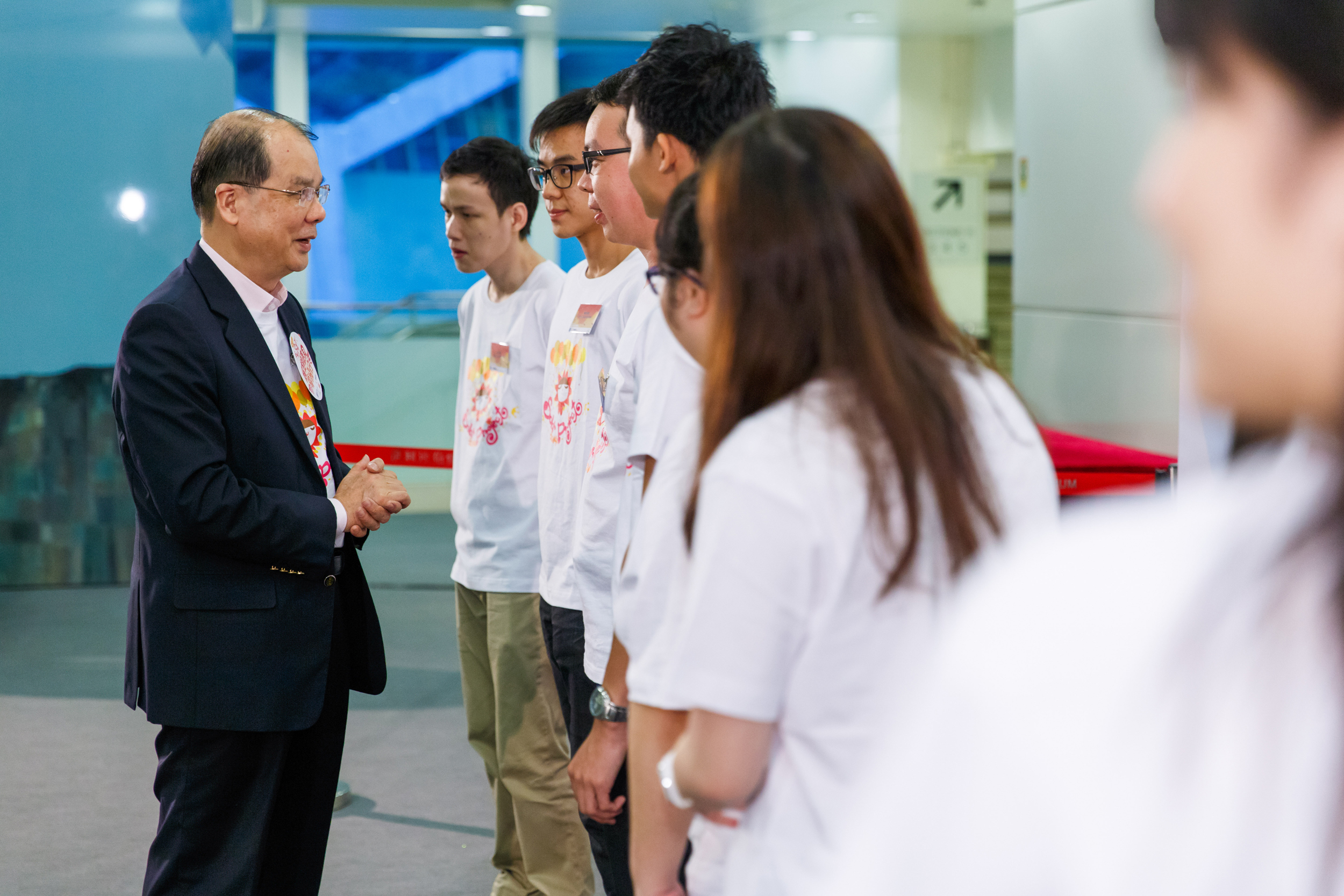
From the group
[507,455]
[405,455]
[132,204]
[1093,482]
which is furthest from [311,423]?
[132,204]

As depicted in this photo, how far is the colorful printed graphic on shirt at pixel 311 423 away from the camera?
231 cm

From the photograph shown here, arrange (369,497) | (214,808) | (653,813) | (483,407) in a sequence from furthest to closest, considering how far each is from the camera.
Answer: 1. (483,407)
2. (369,497)
3. (214,808)
4. (653,813)

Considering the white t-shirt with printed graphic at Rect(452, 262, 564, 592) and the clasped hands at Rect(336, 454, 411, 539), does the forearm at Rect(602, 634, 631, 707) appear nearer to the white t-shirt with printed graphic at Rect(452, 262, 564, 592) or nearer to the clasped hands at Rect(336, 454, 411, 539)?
the clasped hands at Rect(336, 454, 411, 539)

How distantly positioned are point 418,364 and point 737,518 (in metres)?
6.00

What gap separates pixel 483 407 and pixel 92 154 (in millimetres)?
4156

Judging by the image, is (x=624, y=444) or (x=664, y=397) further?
(x=624, y=444)

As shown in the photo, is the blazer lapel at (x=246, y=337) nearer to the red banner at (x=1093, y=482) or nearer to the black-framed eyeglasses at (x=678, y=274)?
the black-framed eyeglasses at (x=678, y=274)

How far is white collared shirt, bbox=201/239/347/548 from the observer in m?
2.25

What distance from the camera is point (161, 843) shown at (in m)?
2.15

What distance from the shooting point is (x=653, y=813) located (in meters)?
1.24

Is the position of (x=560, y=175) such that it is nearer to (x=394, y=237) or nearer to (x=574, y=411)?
(x=574, y=411)

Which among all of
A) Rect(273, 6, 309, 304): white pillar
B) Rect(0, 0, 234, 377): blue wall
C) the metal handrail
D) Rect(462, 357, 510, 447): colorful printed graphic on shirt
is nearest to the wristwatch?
Rect(462, 357, 510, 447): colorful printed graphic on shirt

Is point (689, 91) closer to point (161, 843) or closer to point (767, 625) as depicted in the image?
point (767, 625)

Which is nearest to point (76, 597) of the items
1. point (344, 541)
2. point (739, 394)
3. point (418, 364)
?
point (418, 364)
